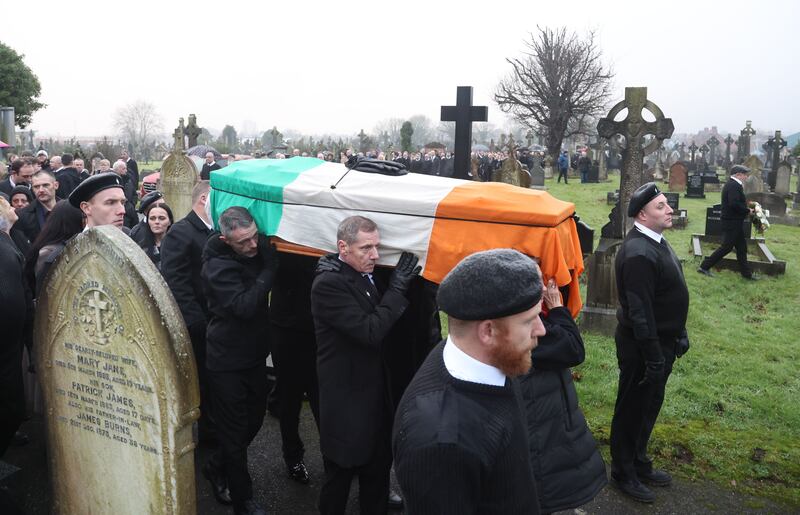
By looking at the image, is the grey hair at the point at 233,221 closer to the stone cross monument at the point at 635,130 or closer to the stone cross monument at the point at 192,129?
the stone cross monument at the point at 635,130

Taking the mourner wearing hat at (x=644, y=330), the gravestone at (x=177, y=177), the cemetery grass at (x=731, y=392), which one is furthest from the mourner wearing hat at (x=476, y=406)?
the gravestone at (x=177, y=177)

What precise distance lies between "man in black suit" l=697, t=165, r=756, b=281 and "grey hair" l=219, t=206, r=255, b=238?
8849 mm

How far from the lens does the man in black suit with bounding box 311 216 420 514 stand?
3344mm

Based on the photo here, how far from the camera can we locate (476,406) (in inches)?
73.2

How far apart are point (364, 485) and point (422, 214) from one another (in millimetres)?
1535

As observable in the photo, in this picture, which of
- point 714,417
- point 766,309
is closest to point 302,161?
point 714,417

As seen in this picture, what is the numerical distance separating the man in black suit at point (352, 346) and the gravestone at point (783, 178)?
Answer: 20.5m

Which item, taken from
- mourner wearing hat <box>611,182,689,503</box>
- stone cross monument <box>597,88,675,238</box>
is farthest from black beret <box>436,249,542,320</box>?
stone cross monument <box>597,88,675,238</box>

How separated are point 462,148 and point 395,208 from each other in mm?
2432

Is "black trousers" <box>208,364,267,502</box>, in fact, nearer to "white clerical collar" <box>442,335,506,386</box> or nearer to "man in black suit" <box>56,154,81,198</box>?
"white clerical collar" <box>442,335,506,386</box>

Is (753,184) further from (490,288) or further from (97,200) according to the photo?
(490,288)

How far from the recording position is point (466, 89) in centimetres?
578

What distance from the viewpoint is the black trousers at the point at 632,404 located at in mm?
4207

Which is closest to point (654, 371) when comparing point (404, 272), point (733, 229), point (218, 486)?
point (404, 272)
